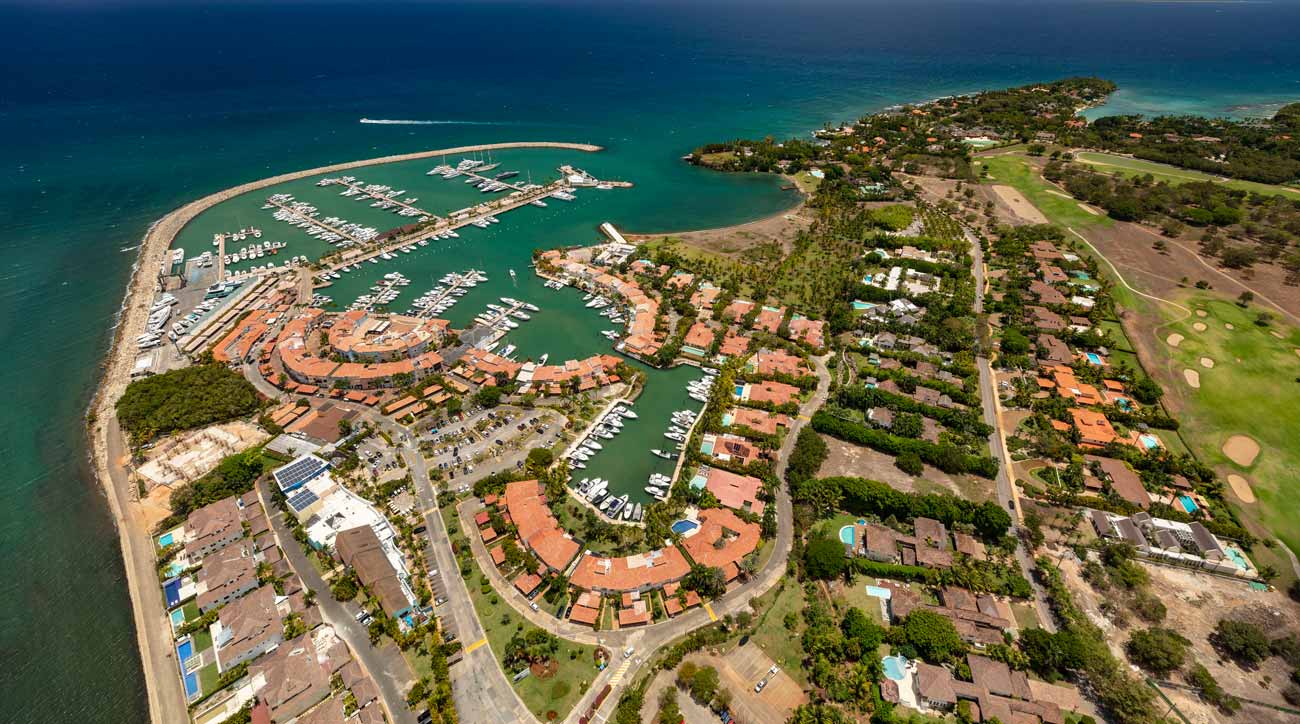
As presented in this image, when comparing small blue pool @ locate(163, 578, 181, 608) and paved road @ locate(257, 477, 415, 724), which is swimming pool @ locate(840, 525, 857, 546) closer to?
paved road @ locate(257, 477, 415, 724)

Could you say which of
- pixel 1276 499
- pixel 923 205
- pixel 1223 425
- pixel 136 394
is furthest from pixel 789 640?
pixel 923 205

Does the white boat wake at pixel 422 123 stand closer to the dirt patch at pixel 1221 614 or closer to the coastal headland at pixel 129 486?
the coastal headland at pixel 129 486

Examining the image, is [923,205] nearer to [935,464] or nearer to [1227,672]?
[935,464]

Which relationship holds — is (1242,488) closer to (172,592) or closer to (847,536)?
(847,536)

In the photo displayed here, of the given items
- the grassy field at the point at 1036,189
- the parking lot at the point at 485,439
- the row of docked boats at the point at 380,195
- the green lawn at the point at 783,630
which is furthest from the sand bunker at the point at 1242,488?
the row of docked boats at the point at 380,195

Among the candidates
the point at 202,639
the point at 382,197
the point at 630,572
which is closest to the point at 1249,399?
the point at 630,572

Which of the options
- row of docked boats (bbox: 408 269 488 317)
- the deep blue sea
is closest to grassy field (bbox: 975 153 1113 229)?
the deep blue sea
